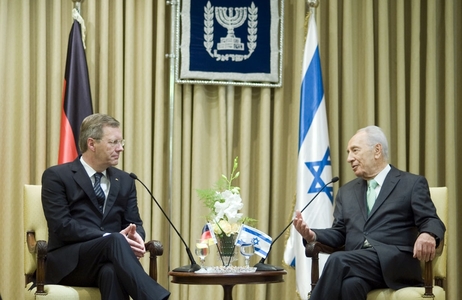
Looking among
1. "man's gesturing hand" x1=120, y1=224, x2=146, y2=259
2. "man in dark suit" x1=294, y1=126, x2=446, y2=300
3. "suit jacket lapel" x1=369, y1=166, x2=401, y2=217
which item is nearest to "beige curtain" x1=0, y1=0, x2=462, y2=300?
"man in dark suit" x1=294, y1=126, x2=446, y2=300

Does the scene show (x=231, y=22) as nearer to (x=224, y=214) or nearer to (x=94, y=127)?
(x=94, y=127)

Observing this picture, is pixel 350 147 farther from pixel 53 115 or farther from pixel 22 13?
pixel 22 13

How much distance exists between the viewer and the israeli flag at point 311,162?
6.16 metres

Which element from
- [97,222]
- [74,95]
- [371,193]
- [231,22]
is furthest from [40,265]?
[231,22]

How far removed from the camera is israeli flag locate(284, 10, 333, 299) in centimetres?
616

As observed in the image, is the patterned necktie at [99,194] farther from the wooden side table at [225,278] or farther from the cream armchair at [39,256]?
the wooden side table at [225,278]

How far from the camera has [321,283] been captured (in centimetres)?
472

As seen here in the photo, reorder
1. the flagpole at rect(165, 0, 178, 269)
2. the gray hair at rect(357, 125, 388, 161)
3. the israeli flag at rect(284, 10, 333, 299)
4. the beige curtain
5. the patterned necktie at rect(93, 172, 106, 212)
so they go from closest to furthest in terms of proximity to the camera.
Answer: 1. the patterned necktie at rect(93, 172, 106, 212)
2. the gray hair at rect(357, 125, 388, 161)
3. the israeli flag at rect(284, 10, 333, 299)
4. the beige curtain
5. the flagpole at rect(165, 0, 178, 269)

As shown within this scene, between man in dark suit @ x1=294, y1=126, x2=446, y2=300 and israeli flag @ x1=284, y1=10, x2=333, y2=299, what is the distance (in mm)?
752

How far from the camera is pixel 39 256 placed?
14.9ft

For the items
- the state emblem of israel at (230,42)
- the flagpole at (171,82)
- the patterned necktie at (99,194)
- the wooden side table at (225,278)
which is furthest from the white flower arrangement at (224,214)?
the state emblem of israel at (230,42)

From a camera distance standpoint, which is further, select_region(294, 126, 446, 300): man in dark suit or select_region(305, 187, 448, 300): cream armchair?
select_region(294, 126, 446, 300): man in dark suit

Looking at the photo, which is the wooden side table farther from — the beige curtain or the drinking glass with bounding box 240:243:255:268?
the beige curtain

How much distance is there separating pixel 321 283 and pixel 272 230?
6.10 feet
